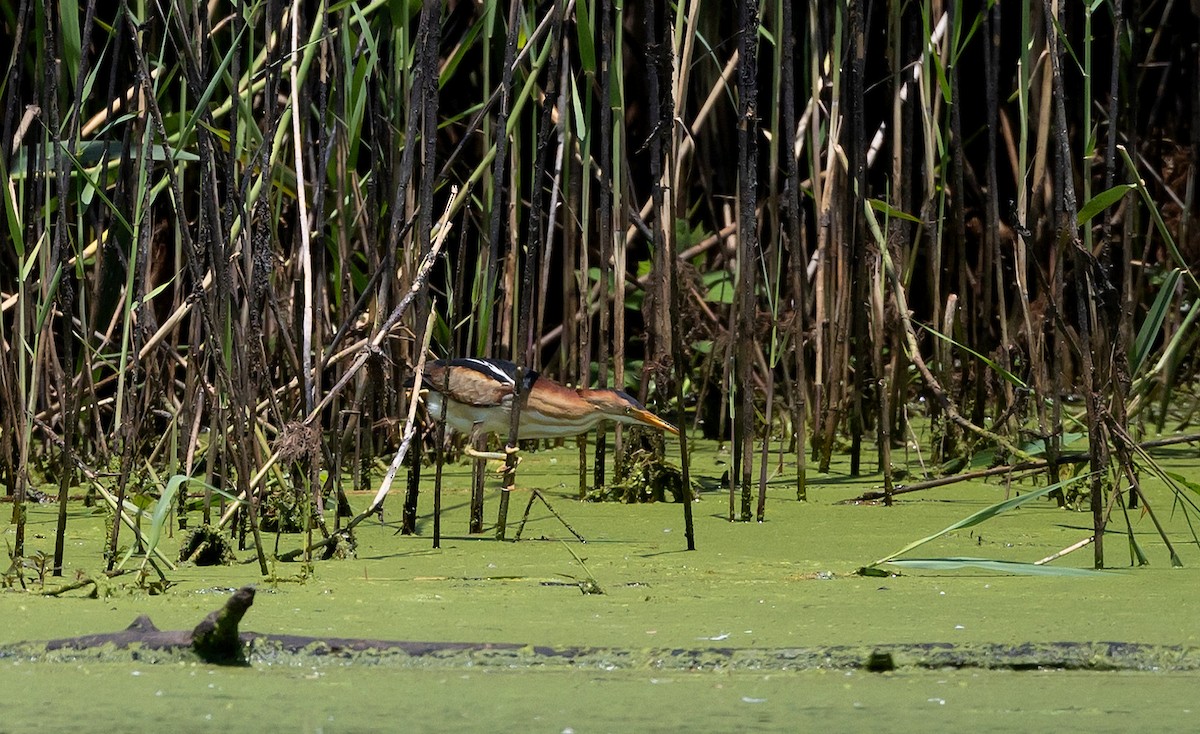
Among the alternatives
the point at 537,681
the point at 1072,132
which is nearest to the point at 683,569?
the point at 537,681

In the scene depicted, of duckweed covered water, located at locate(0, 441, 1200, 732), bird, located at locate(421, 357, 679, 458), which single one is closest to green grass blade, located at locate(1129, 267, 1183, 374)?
duckweed covered water, located at locate(0, 441, 1200, 732)

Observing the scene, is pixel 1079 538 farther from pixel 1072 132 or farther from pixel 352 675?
pixel 1072 132

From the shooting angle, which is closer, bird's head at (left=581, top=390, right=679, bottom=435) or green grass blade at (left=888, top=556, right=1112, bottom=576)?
green grass blade at (left=888, top=556, right=1112, bottom=576)

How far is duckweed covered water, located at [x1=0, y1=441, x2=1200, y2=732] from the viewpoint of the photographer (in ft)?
6.07

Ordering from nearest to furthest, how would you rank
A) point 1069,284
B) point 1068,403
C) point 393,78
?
1. point 393,78
2. point 1068,403
3. point 1069,284

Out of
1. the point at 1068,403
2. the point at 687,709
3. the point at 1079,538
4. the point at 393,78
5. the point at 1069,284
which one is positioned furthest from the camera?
the point at 1069,284

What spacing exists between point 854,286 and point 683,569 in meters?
1.43

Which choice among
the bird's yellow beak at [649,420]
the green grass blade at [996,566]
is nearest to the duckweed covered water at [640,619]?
the green grass blade at [996,566]

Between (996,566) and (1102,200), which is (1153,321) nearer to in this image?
(1102,200)

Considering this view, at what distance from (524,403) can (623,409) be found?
30 centimetres

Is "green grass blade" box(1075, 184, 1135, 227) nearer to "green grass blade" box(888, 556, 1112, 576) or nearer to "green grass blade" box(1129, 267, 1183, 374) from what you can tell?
"green grass blade" box(1129, 267, 1183, 374)

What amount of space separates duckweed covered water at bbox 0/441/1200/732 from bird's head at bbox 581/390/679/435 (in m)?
0.32

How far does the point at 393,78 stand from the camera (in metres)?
3.54

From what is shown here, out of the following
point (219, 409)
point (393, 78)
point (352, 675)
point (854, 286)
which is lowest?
point (352, 675)
